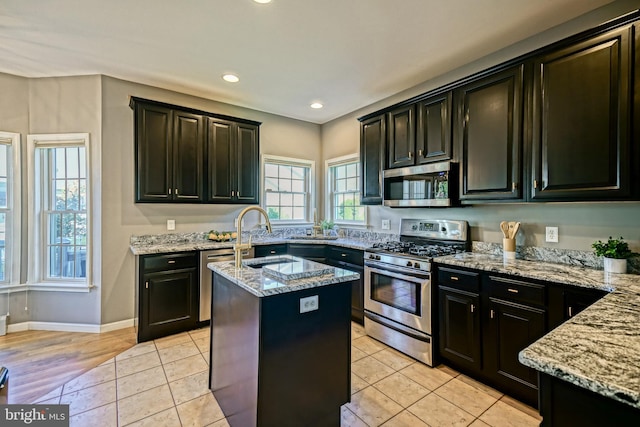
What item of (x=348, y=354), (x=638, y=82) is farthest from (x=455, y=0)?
(x=348, y=354)

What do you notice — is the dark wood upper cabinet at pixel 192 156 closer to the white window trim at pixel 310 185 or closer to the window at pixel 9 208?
the white window trim at pixel 310 185

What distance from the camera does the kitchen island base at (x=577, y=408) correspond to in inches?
29.1

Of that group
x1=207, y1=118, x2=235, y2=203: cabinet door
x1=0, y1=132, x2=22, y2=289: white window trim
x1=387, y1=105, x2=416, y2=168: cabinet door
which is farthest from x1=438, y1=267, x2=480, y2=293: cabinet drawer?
x1=0, y1=132, x2=22, y2=289: white window trim

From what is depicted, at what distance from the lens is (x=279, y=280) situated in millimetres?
1727

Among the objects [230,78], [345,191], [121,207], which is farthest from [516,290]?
[121,207]

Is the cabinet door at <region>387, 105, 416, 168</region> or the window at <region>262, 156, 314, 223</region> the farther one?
the window at <region>262, 156, 314, 223</region>

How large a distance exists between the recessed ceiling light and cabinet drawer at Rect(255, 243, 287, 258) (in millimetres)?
2038

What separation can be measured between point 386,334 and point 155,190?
304cm

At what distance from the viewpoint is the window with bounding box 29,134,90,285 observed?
3447 mm

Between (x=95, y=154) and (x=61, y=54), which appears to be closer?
(x=61, y=54)

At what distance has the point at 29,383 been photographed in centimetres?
235


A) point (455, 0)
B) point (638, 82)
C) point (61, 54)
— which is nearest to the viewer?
point (638, 82)

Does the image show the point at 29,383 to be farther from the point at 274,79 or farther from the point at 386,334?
the point at 274,79

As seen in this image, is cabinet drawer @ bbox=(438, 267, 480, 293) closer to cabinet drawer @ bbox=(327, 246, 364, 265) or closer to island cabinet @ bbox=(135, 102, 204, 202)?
cabinet drawer @ bbox=(327, 246, 364, 265)
